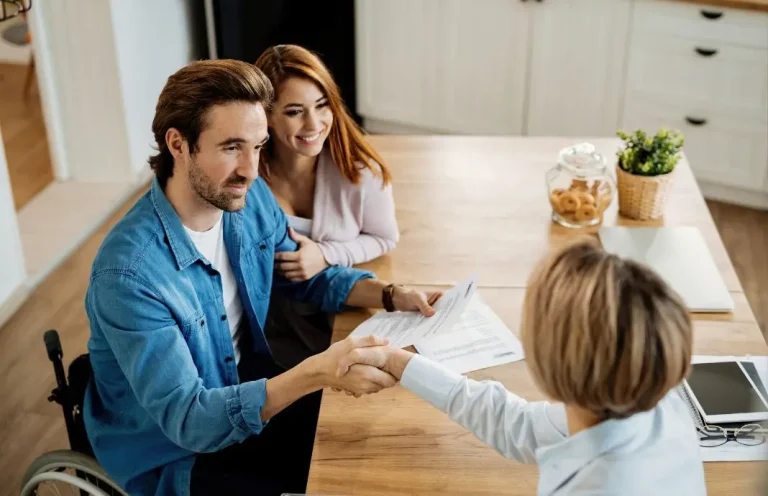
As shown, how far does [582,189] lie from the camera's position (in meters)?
2.28

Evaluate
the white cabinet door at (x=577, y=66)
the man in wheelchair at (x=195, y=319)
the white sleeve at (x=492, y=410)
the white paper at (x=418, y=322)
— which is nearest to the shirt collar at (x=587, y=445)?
the white sleeve at (x=492, y=410)

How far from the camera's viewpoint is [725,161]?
394 cm

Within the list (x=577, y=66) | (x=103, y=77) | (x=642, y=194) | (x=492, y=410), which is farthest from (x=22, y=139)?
(x=492, y=410)

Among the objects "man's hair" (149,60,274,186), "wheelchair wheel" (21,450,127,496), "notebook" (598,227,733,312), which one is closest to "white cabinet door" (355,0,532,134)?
"notebook" (598,227,733,312)

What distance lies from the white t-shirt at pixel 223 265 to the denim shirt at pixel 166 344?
20 millimetres

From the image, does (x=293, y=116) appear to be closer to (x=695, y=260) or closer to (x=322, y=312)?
(x=322, y=312)

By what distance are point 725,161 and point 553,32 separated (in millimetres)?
885

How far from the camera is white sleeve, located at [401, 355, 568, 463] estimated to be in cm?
150

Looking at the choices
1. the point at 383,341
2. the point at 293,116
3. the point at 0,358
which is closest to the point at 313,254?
the point at 293,116

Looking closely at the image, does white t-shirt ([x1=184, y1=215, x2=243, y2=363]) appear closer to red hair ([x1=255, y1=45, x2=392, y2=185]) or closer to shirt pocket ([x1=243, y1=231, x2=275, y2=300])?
shirt pocket ([x1=243, y1=231, x2=275, y2=300])

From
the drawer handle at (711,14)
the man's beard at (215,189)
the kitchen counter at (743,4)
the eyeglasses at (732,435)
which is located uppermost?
the man's beard at (215,189)

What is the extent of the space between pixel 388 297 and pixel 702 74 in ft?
7.76

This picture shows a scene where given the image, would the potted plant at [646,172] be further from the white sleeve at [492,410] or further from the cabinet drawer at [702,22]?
the cabinet drawer at [702,22]

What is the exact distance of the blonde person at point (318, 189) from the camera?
212cm
